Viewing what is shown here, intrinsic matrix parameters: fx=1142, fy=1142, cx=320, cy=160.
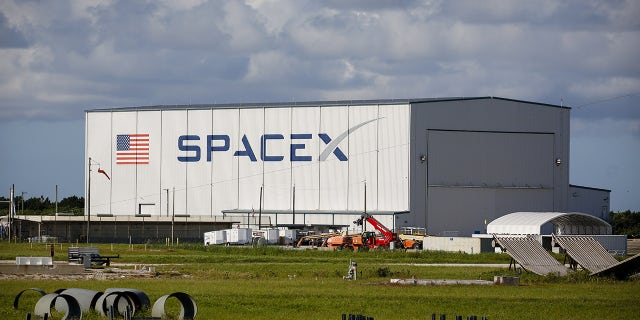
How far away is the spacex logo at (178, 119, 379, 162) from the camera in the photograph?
10112 cm

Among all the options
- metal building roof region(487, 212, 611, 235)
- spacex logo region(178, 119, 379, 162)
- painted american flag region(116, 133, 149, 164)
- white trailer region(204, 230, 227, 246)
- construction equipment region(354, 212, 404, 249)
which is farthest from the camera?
painted american flag region(116, 133, 149, 164)

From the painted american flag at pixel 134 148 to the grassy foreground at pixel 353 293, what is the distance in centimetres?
5519

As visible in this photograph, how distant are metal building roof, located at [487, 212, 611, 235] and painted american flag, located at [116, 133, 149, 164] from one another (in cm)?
3558

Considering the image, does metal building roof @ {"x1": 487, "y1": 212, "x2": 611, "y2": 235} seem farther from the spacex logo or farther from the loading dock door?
the spacex logo

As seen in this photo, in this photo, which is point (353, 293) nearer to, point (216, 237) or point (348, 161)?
point (216, 237)

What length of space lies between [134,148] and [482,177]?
109 ft

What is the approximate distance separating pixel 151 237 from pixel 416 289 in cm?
6973

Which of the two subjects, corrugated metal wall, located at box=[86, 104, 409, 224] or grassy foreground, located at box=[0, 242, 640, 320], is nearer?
grassy foreground, located at box=[0, 242, 640, 320]

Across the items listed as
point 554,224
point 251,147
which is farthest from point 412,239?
point 251,147

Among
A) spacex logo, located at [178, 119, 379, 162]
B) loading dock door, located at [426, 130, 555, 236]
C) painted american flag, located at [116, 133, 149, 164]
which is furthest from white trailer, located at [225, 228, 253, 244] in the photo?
painted american flag, located at [116, 133, 149, 164]

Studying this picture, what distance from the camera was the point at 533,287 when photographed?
126ft

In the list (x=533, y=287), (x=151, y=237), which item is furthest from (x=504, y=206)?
(x=533, y=287)

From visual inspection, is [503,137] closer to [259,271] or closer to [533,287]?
[259,271]

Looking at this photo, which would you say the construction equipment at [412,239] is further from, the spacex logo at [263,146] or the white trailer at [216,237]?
the white trailer at [216,237]
